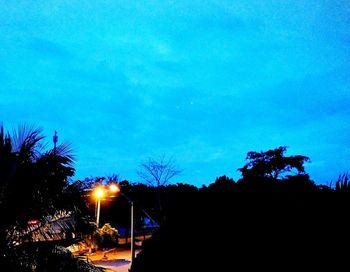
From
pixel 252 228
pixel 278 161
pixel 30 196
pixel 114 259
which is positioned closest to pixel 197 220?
pixel 252 228

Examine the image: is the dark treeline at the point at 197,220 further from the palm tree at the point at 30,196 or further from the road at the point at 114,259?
the road at the point at 114,259

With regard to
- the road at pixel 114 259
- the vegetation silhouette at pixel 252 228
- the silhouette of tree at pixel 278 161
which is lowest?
the road at pixel 114 259

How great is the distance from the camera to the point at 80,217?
787 centimetres

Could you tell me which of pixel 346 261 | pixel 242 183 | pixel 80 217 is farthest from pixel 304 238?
pixel 80 217

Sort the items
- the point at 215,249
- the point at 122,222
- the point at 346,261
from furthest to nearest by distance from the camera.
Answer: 1. the point at 122,222
2. the point at 215,249
3. the point at 346,261

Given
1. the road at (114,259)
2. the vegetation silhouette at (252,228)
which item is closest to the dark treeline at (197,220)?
the vegetation silhouette at (252,228)

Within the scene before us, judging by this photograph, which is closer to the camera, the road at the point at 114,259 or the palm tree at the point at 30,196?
the palm tree at the point at 30,196

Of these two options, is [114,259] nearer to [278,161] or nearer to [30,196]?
[30,196]

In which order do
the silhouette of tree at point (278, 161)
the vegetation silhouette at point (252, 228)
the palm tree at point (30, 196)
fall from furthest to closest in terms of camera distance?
the silhouette of tree at point (278, 161) → the palm tree at point (30, 196) → the vegetation silhouette at point (252, 228)

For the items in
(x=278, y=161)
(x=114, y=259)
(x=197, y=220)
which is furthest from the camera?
(x=278, y=161)

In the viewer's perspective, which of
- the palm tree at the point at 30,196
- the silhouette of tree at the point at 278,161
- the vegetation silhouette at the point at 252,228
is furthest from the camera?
the silhouette of tree at the point at 278,161

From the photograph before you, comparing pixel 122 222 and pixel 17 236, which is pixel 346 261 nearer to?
pixel 17 236

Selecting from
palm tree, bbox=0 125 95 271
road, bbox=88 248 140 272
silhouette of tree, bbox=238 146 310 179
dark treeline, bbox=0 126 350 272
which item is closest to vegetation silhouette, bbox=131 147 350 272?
dark treeline, bbox=0 126 350 272

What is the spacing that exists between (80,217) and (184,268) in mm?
4238
